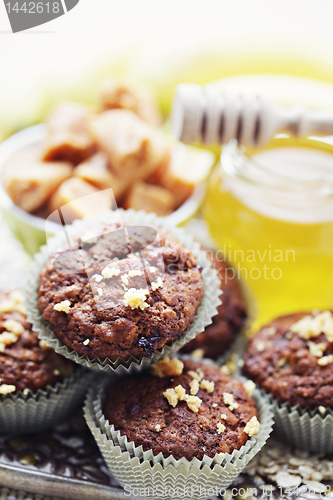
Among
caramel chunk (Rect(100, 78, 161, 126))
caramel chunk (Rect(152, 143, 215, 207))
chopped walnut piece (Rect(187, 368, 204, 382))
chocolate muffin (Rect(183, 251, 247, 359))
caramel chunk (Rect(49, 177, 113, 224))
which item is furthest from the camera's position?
caramel chunk (Rect(100, 78, 161, 126))

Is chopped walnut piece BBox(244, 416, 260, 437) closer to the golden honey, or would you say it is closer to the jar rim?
the golden honey

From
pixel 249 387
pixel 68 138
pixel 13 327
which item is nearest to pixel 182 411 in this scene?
pixel 249 387

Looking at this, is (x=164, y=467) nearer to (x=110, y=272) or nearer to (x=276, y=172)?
(x=110, y=272)

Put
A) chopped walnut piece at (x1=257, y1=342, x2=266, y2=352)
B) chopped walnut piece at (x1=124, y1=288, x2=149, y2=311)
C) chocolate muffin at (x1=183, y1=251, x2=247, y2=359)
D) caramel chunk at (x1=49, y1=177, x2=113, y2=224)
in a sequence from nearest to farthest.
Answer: chopped walnut piece at (x1=124, y1=288, x2=149, y2=311), chopped walnut piece at (x1=257, y1=342, x2=266, y2=352), chocolate muffin at (x1=183, y1=251, x2=247, y2=359), caramel chunk at (x1=49, y1=177, x2=113, y2=224)

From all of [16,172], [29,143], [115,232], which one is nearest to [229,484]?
[115,232]

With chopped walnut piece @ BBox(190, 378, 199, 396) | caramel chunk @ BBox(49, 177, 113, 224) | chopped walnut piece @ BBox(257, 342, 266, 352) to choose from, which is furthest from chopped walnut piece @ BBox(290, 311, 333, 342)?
caramel chunk @ BBox(49, 177, 113, 224)

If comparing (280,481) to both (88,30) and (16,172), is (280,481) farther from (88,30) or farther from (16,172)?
(88,30)
